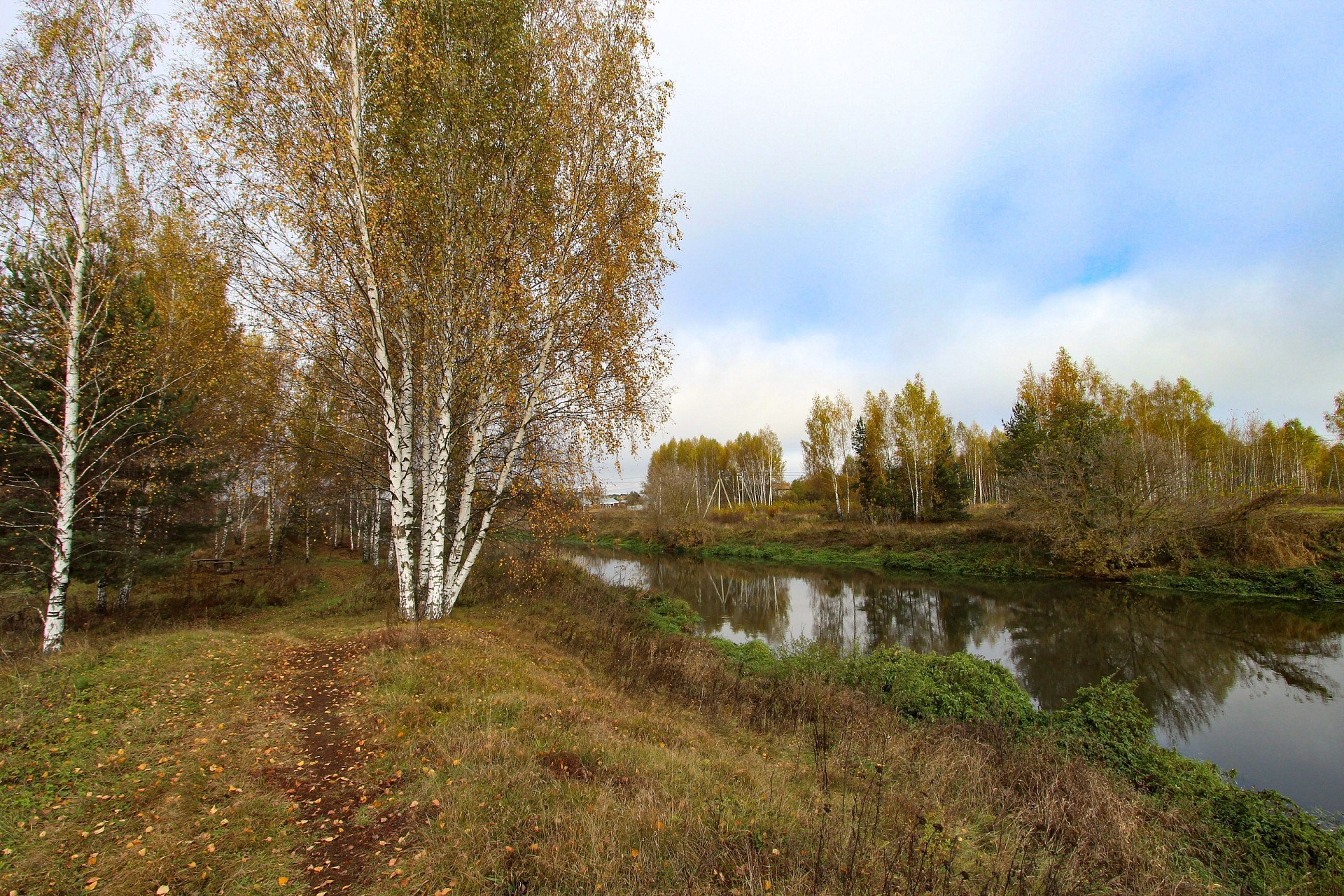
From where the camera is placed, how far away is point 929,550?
31531 millimetres

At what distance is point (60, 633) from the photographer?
7684mm

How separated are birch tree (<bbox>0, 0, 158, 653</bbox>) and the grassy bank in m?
3.32

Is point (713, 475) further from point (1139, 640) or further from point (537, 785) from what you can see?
point (537, 785)

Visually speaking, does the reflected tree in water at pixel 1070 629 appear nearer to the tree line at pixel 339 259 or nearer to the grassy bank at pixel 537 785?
the grassy bank at pixel 537 785

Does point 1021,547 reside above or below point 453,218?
below

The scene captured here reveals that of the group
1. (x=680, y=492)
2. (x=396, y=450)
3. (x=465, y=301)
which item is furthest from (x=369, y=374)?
(x=680, y=492)

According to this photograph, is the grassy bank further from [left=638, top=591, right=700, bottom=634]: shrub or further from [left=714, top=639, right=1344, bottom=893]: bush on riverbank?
[left=638, top=591, right=700, bottom=634]: shrub

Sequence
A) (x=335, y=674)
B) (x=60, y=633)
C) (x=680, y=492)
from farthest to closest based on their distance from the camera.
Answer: (x=680, y=492)
(x=60, y=633)
(x=335, y=674)

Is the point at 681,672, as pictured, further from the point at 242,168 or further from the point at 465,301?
the point at 242,168

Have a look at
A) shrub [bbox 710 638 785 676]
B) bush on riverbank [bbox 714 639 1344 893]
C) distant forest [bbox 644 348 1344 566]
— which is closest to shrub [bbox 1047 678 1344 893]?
bush on riverbank [bbox 714 639 1344 893]

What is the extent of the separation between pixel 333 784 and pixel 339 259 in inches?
326

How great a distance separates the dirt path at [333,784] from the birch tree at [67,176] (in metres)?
4.34

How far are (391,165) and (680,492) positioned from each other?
34851 millimetres

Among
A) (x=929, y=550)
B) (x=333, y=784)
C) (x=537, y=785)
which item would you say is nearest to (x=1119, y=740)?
(x=537, y=785)
